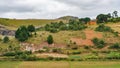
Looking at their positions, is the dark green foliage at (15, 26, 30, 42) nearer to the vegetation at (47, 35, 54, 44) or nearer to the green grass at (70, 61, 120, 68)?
the vegetation at (47, 35, 54, 44)

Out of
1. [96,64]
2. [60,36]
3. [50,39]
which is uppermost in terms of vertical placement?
[60,36]

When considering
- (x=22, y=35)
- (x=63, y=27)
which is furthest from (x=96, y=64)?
(x=63, y=27)

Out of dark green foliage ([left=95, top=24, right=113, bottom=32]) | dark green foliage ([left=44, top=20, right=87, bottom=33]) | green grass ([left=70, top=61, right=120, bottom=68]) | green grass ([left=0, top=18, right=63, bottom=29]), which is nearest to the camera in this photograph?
green grass ([left=70, top=61, right=120, bottom=68])

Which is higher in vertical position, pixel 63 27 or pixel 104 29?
pixel 63 27

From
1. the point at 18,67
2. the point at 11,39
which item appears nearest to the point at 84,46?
the point at 11,39

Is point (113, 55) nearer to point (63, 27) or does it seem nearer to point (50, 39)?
point (50, 39)

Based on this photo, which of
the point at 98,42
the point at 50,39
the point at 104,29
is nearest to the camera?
the point at 98,42

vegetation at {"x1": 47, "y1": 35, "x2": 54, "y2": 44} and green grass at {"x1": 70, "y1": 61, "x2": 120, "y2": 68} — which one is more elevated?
vegetation at {"x1": 47, "y1": 35, "x2": 54, "y2": 44}

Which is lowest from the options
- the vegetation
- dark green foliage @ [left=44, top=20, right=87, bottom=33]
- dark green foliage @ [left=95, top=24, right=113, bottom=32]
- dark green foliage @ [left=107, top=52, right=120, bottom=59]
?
dark green foliage @ [left=107, top=52, right=120, bottom=59]

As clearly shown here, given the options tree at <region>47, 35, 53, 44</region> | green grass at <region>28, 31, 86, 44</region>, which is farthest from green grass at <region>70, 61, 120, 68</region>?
green grass at <region>28, 31, 86, 44</region>

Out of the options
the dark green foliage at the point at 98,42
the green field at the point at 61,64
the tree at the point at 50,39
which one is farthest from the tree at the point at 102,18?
the green field at the point at 61,64

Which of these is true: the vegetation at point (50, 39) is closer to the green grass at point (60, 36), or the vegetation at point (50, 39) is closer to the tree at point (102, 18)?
the green grass at point (60, 36)

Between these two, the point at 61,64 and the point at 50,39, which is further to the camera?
the point at 50,39

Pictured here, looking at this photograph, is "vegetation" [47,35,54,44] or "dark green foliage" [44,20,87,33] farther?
"dark green foliage" [44,20,87,33]
